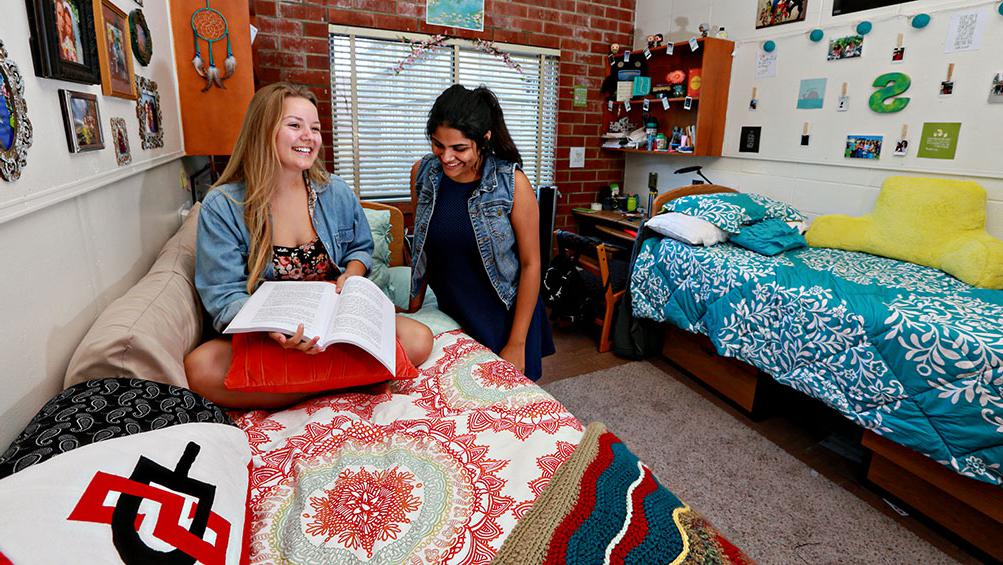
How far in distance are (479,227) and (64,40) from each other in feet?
3.46

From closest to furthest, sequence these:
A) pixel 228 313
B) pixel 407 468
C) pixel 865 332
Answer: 1. pixel 407 468
2. pixel 228 313
3. pixel 865 332

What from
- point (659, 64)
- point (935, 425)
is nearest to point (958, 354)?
point (935, 425)

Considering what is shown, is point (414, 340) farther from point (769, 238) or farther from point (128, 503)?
point (769, 238)

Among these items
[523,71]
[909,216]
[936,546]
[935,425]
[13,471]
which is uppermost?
[523,71]

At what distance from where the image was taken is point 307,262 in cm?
159

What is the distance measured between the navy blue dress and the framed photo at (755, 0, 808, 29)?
261 centimetres

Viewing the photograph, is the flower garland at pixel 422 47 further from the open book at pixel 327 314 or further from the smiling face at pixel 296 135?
the open book at pixel 327 314

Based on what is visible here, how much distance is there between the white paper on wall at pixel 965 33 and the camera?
7.91 feet

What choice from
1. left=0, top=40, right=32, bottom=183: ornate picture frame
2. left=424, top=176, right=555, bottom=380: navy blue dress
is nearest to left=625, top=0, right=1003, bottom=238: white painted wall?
left=424, top=176, right=555, bottom=380: navy blue dress

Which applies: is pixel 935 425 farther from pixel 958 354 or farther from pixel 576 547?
pixel 576 547

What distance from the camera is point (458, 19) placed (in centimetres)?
368

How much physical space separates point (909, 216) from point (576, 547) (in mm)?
2637

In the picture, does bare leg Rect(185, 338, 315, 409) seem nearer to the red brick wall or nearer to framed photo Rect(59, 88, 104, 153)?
framed photo Rect(59, 88, 104, 153)

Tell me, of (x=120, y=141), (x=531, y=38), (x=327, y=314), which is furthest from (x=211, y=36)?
(x=531, y=38)
